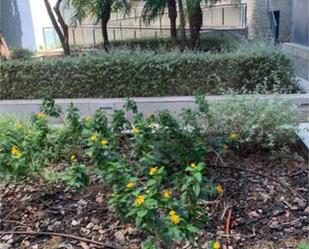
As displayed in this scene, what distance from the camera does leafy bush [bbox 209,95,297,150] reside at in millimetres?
3322

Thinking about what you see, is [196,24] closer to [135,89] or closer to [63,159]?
[135,89]

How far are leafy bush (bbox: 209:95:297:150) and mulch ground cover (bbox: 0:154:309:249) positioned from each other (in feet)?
1.14

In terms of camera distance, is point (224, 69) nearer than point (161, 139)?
No

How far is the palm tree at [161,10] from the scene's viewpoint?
7.55 m

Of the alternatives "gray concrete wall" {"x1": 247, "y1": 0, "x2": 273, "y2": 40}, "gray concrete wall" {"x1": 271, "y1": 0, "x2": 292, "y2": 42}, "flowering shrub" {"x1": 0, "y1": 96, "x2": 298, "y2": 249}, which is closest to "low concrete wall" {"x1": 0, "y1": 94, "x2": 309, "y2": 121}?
"flowering shrub" {"x1": 0, "y1": 96, "x2": 298, "y2": 249}

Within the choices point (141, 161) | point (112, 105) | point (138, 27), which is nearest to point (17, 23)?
point (138, 27)

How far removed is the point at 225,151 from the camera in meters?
3.13

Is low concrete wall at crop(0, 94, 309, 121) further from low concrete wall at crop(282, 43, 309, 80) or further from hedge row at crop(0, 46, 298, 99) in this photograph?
low concrete wall at crop(282, 43, 309, 80)

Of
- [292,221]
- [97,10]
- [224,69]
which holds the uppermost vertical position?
[97,10]

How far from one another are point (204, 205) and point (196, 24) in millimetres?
5663

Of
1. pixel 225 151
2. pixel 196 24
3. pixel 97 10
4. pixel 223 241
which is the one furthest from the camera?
Answer: pixel 97 10

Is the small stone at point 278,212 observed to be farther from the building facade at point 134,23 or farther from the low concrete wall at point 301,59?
the building facade at point 134,23

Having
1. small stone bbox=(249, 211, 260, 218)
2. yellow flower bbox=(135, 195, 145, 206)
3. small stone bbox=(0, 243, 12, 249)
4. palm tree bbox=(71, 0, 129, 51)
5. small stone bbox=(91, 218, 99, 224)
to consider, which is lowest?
small stone bbox=(0, 243, 12, 249)

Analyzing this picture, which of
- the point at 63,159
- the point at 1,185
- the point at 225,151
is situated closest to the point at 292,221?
the point at 225,151
